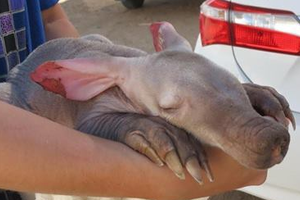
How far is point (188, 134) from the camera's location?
4.84 ft

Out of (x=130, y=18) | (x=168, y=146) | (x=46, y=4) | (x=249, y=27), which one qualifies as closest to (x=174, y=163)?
(x=168, y=146)

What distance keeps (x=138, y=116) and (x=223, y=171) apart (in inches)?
9.5

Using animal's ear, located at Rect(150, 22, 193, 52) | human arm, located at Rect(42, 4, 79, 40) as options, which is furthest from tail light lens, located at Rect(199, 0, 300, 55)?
animal's ear, located at Rect(150, 22, 193, 52)

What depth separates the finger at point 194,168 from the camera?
141cm

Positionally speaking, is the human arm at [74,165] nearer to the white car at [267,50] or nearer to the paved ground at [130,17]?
the white car at [267,50]

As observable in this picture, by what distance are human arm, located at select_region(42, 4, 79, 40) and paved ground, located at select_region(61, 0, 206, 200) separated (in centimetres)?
369

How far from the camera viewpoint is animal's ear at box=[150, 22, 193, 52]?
173cm

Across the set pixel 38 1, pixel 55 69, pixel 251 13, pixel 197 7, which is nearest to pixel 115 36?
pixel 197 7

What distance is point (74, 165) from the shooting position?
4.67ft

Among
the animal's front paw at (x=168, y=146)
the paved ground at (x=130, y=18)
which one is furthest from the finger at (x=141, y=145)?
the paved ground at (x=130, y=18)

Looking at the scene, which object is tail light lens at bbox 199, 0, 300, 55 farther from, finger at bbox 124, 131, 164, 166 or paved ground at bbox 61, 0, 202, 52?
paved ground at bbox 61, 0, 202, 52

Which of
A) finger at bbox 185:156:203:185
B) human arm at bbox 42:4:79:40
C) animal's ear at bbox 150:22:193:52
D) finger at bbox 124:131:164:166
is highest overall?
animal's ear at bbox 150:22:193:52

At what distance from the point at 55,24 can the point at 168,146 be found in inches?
48.8

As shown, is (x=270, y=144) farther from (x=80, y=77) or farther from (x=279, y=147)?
(x=80, y=77)
